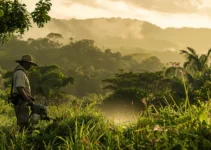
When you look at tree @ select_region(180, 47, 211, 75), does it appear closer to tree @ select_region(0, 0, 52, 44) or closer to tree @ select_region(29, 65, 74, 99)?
tree @ select_region(29, 65, 74, 99)

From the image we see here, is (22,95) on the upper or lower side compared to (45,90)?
upper

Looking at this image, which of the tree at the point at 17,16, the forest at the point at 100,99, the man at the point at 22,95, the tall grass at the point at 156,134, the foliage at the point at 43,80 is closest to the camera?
the tall grass at the point at 156,134

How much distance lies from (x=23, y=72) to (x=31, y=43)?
130538 millimetres

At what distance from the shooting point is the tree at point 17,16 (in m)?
9.33

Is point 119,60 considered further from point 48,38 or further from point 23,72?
point 23,72

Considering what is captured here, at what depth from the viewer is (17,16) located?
9562mm

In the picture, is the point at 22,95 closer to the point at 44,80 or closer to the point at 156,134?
the point at 156,134

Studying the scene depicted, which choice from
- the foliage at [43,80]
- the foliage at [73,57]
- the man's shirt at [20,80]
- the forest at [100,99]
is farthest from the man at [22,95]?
the foliage at [73,57]

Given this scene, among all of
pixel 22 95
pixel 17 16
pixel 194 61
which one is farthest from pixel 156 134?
pixel 194 61

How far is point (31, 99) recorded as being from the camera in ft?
23.2

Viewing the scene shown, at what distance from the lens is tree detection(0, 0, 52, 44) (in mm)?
9328

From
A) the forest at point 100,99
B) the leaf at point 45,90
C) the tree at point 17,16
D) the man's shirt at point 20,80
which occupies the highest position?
the tree at point 17,16

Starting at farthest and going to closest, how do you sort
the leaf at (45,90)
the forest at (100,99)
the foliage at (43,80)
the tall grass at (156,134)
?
the foliage at (43,80), the leaf at (45,90), the forest at (100,99), the tall grass at (156,134)

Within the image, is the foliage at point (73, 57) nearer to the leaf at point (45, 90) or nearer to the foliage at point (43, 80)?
the foliage at point (43, 80)
